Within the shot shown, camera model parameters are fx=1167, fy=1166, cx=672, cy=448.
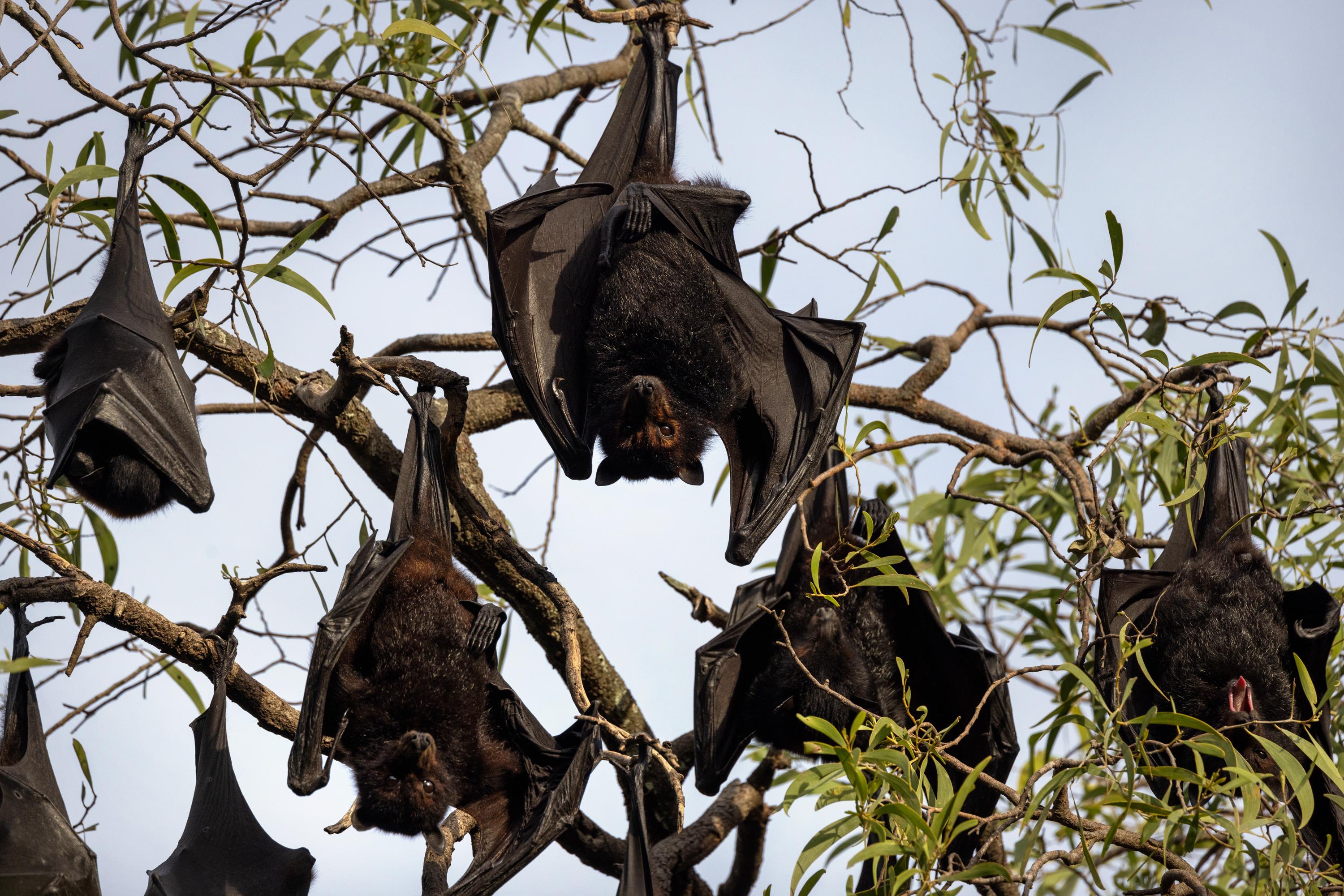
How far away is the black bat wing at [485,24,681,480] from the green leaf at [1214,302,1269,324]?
2.19 m

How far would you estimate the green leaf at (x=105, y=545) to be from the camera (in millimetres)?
4141

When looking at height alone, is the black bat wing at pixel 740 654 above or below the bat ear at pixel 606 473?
below

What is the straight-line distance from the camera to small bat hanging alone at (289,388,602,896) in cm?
351

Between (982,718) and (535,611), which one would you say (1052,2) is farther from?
(535,611)

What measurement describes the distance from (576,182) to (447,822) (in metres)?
2.20

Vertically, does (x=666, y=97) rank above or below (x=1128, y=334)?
above

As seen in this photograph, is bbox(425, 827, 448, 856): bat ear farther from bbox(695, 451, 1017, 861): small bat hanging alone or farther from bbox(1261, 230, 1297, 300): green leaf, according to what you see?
bbox(1261, 230, 1297, 300): green leaf

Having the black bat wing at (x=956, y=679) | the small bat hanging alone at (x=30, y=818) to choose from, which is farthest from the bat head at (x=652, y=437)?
the small bat hanging alone at (x=30, y=818)

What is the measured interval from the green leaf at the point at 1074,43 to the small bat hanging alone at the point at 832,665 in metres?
1.89

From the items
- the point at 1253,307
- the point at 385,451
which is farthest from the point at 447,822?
the point at 1253,307

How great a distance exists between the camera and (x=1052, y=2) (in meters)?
4.89

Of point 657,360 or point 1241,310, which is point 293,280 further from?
point 1241,310

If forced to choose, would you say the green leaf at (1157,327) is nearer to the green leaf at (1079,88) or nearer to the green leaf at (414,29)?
the green leaf at (1079,88)

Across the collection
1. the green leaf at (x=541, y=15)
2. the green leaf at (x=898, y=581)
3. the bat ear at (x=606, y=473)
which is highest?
the green leaf at (x=541, y=15)
